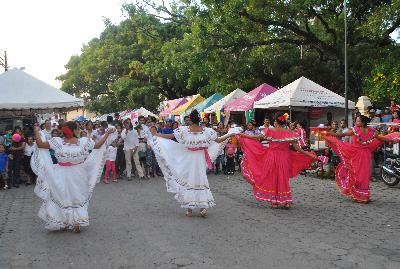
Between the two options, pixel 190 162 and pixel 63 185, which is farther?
pixel 190 162

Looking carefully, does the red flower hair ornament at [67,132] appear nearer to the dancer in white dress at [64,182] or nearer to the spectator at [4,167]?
the dancer in white dress at [64,182]

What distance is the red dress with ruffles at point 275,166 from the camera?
8.14 metres

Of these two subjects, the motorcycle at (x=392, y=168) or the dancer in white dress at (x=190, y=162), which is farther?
the motorcycle at (x=392, y=168)

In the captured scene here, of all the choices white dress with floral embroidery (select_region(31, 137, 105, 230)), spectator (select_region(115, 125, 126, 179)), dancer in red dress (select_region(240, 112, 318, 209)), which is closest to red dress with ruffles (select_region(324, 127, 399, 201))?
dancer in red dress (select_region(240, 112, 318, 209))

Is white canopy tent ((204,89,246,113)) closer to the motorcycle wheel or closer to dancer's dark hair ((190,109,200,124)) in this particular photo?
the motorcycle wheel

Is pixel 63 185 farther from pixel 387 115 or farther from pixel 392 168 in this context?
pixel 387 115

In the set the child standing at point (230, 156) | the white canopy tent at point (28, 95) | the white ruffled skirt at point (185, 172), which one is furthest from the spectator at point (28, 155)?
the white ruffled skirt at point (185, 172)

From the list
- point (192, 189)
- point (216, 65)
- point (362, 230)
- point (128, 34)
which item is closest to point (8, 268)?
point (192, 189)

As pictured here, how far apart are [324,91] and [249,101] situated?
10.8 ft

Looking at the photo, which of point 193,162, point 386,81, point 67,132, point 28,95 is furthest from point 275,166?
point 28,95

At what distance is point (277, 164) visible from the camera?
820 centimetres

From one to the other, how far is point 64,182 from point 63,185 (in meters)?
0.06

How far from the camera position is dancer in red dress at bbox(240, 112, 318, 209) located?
26.7 ft

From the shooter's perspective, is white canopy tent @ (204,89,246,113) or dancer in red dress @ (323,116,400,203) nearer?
dancer in red dress @ (323,116,400,203)
